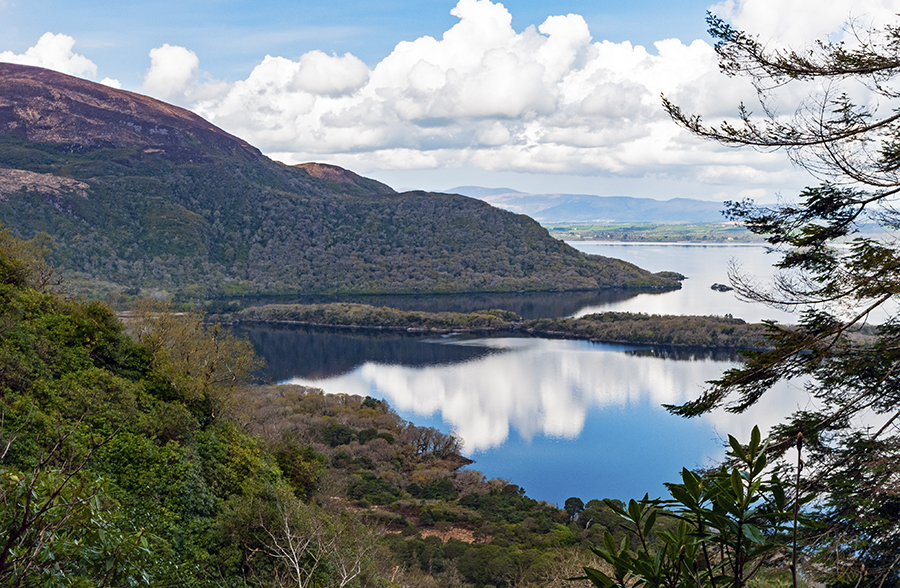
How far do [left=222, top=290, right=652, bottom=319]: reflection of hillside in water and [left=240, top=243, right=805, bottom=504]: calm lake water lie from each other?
7653 mm

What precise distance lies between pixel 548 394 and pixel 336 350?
25820 mm

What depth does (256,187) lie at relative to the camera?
454 ft

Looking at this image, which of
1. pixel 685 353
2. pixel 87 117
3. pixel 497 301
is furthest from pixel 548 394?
pixel 87 117

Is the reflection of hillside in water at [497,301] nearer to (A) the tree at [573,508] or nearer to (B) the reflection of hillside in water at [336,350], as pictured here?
(B) the reflection of hillside in water at [336,350]

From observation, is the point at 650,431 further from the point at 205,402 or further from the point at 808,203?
the point at 808,203

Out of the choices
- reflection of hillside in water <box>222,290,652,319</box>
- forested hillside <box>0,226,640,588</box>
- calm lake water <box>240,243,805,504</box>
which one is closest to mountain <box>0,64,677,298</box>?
reflection of hillside in water <box>222,290,652,319</box>

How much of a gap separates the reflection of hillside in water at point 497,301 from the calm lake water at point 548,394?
7.65m

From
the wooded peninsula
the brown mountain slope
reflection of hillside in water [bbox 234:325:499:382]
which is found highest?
the brown mountain slope

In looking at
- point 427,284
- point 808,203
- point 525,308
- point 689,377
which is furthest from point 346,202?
point 808,203

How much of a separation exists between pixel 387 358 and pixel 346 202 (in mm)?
85780

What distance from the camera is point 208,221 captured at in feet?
401

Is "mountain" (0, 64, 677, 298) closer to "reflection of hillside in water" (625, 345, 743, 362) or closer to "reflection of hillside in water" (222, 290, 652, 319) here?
"reflection of hillside in water" (222, 290, 652, 319)

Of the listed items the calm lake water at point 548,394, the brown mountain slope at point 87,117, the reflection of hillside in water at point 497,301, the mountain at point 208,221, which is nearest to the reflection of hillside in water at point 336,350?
the calm lake water at point 548,394

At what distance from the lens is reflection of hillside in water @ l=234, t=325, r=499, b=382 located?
186ft
